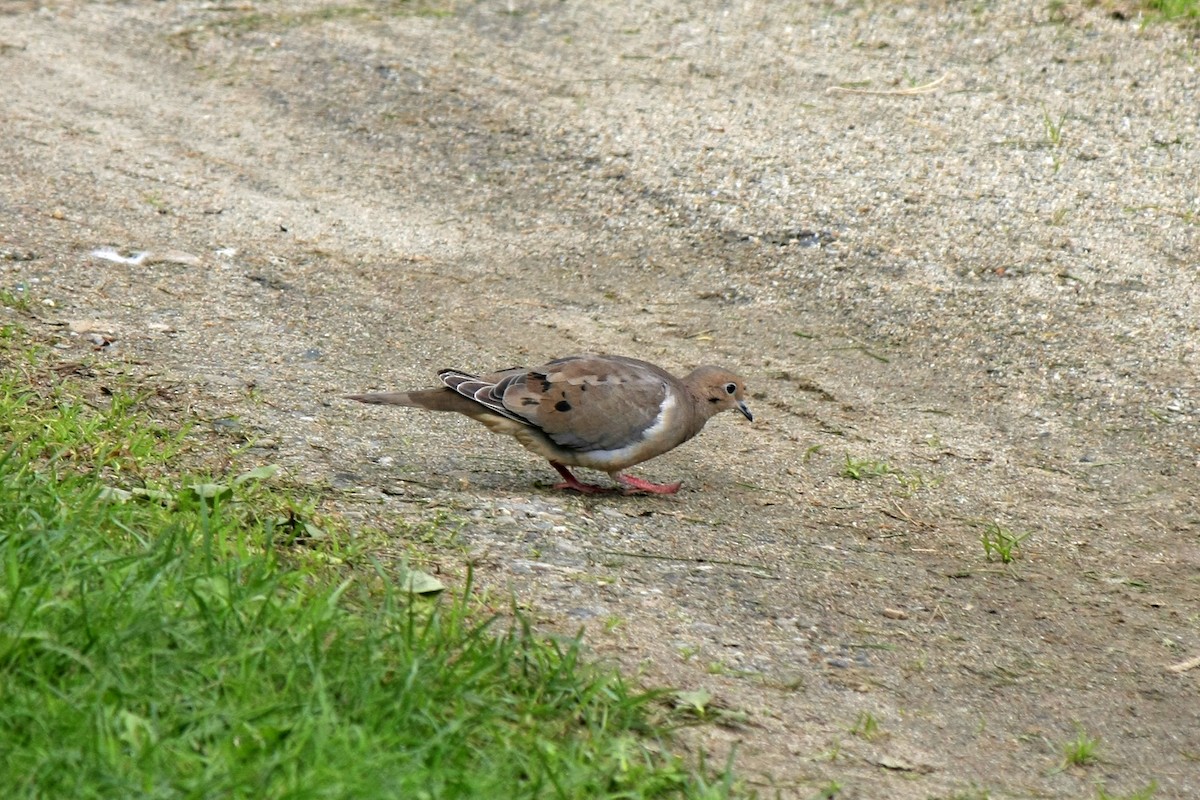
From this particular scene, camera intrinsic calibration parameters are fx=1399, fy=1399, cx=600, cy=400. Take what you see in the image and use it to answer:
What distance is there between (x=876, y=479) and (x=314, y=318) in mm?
2604

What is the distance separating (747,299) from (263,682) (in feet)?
13.4

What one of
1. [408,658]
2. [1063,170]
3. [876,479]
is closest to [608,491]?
[876,479]

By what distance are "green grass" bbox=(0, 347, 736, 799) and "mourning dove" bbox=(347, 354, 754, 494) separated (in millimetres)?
1095

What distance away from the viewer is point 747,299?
268 inches

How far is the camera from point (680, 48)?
363 inches

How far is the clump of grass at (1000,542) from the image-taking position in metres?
4.80

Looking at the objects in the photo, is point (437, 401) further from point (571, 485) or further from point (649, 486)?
point (649, 486)

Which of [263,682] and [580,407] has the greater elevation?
[263,682]

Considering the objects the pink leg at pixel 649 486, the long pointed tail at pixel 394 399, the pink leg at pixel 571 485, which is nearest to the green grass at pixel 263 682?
the long pointed tail at pixel 394 399

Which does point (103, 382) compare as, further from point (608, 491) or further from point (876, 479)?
point (876, 479)

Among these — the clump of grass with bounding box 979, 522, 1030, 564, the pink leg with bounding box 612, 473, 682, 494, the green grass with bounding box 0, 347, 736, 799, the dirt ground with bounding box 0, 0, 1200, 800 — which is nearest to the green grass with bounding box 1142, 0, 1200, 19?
the dirt ground with bounding box 0, 0, 1200, 800

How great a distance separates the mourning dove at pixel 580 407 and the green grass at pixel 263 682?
1.09 metres

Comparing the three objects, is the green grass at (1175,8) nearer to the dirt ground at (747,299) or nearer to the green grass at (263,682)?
the dirt ground at (747,299)

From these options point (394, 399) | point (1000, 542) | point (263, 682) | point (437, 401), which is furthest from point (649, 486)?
point (263, 682)
